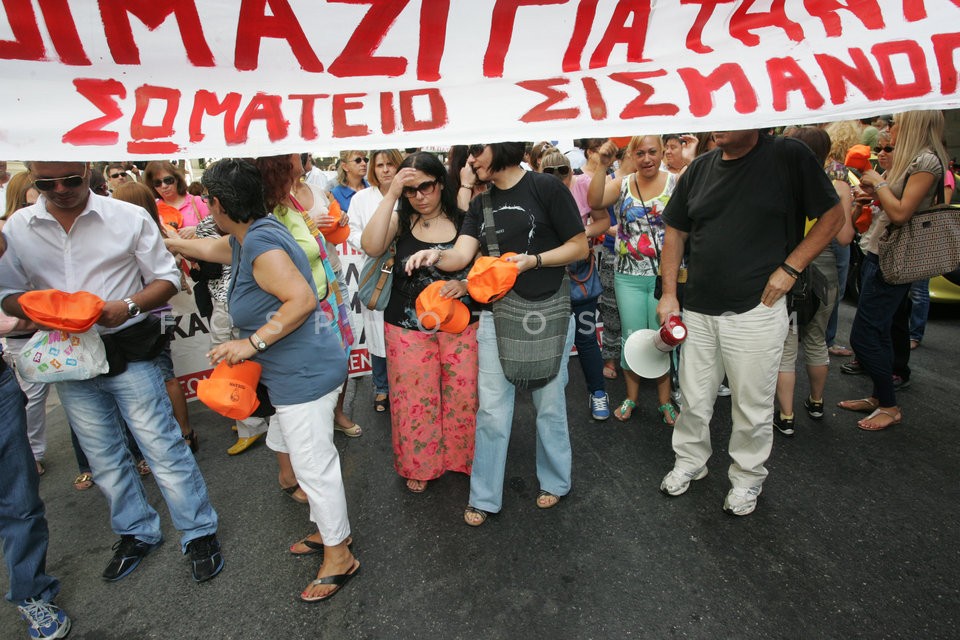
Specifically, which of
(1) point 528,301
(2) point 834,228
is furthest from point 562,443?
(2) point 834,228

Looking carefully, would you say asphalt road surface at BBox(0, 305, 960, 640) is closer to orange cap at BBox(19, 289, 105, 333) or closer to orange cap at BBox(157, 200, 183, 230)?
orange cap at BBox(19, 289, 105, 333)

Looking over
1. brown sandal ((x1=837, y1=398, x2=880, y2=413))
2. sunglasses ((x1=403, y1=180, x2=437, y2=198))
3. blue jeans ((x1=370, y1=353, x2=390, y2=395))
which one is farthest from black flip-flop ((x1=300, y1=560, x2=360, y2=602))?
brown sandal ((x1=837, y1=398, x2=880, y2=413))

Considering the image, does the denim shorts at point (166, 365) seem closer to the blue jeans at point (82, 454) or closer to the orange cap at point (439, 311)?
the blue jeans at point (82, 454)

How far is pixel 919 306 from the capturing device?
16.1 feet

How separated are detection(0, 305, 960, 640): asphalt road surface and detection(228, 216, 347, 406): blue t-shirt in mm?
951

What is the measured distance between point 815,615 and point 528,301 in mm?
1727

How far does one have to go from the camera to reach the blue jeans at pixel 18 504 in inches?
89.0

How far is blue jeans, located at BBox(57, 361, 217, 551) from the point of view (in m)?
2.56

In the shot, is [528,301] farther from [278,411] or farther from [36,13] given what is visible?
[36,13]

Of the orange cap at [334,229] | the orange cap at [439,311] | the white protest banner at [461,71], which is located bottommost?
the orange cap at [439,311]

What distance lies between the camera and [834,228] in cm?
246

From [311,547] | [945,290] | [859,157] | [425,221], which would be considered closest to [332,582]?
[311,547]

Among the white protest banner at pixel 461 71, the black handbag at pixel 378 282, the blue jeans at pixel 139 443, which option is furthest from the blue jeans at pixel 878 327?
the blue jeans at pixel 139 443

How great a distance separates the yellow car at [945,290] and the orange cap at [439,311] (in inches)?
225
